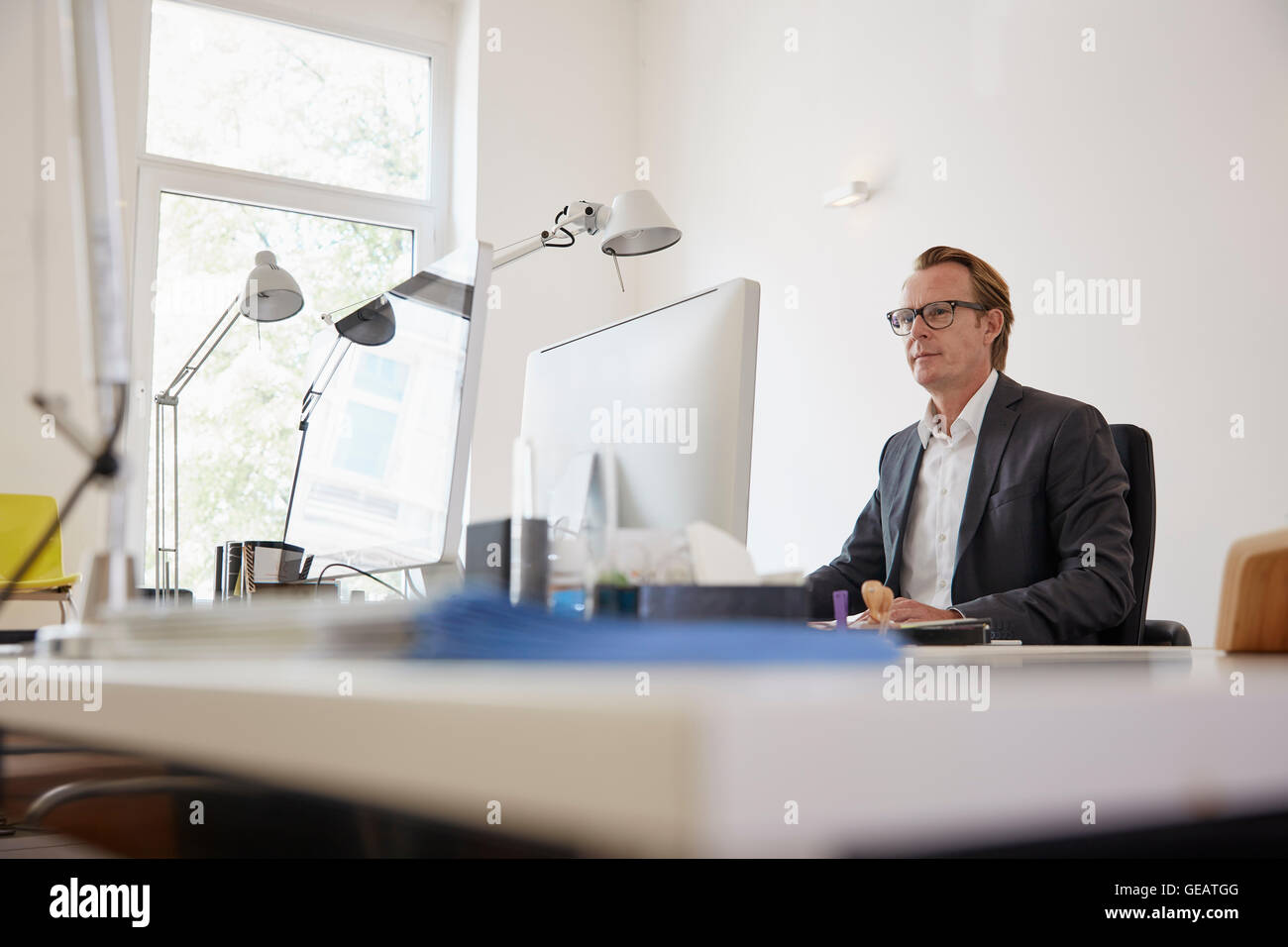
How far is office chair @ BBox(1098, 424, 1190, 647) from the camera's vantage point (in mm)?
1863

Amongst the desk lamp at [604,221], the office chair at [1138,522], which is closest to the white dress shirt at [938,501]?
the office chair at [1138,522]

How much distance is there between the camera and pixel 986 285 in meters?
2.32

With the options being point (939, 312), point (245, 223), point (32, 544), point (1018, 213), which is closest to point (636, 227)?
point (939, 312)

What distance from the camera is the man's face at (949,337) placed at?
2.27 metres

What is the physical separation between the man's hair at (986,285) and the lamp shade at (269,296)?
140cm

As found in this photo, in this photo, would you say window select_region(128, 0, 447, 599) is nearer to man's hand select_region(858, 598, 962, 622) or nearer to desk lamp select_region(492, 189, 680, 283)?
desk lamp select_region(492, 189, 680, 283)

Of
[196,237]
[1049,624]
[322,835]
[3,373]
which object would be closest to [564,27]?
[196,237]

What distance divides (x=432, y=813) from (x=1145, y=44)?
3300 millimetres

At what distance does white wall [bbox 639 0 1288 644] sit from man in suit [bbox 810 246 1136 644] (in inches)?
33.3

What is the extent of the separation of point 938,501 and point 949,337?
0.37 m

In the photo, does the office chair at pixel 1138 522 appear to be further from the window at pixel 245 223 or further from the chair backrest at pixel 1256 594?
the window at pixel 245 223

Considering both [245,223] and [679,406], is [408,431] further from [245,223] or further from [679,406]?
[245,223]
